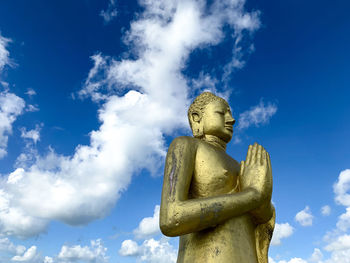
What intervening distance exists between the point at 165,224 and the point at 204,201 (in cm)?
58

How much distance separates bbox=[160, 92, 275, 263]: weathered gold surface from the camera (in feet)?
14.5

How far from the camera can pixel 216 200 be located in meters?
4.50

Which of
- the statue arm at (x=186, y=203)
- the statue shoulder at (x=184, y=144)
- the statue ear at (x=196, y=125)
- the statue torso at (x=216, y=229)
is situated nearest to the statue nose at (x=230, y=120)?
the statue ear at (x=196, y=125)

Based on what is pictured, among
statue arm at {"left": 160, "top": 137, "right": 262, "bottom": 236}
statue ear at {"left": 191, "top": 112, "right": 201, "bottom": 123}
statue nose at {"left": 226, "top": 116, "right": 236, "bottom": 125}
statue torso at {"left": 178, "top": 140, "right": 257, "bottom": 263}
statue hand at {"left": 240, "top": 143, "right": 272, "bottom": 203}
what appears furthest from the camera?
statue ear at {"left": 191, "top": 112, "right": 201, "bottom": 123}

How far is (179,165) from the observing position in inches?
193

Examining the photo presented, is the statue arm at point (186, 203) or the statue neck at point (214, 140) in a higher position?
the statue neck at point (214, 140)

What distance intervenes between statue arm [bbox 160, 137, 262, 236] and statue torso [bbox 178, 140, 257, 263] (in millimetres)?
197

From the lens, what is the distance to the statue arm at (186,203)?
435 cm

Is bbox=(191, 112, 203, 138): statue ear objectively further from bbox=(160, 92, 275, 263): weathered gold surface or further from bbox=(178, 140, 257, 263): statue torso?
bbox=(178, 140, 257, 263): statue torso

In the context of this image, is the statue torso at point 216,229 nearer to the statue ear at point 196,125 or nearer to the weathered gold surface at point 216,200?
the weathered gold surface at point 216,200

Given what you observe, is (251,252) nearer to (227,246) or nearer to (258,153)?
(227,246)

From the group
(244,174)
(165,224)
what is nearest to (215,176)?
(244,174)

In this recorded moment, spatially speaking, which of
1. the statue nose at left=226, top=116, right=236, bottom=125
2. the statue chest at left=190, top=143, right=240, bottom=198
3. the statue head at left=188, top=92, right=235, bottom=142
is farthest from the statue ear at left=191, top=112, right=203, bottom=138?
the statue chest at left=190, top=143, right=240, bottom=198

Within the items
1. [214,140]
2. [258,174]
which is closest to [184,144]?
[214,140]
